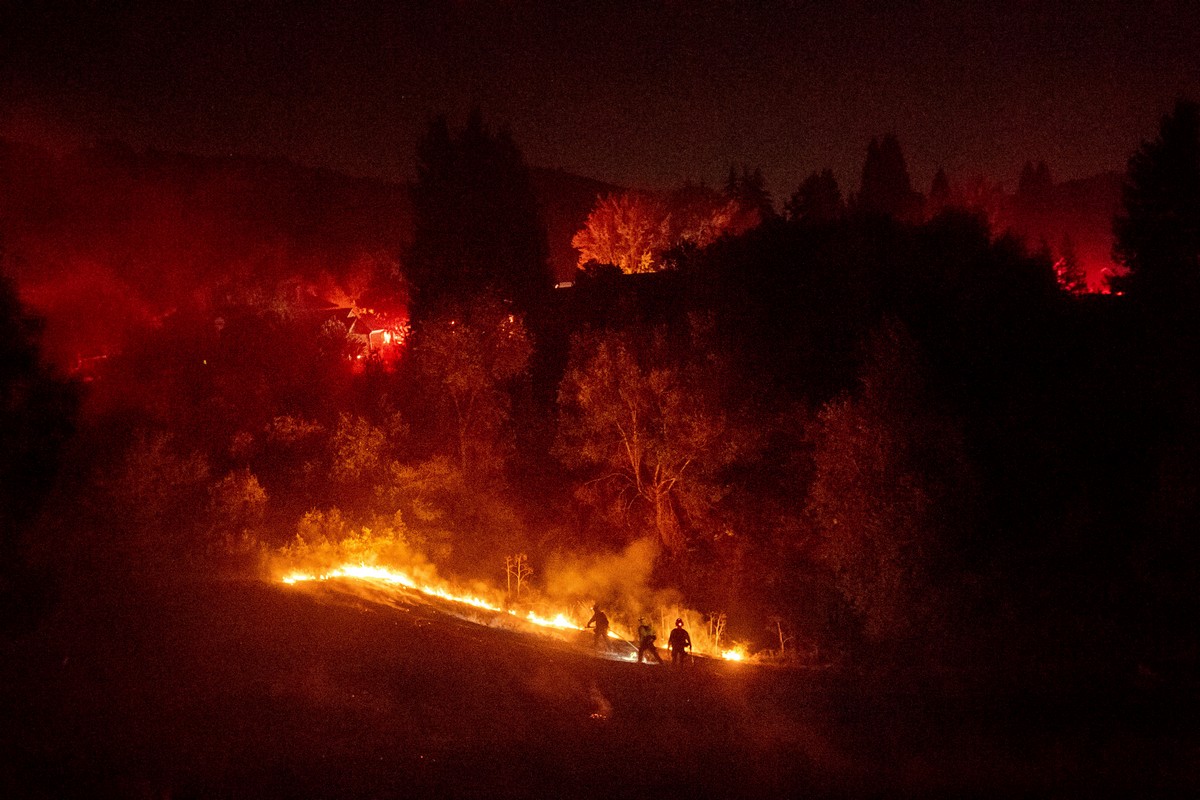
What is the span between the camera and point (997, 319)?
2166 centimetres

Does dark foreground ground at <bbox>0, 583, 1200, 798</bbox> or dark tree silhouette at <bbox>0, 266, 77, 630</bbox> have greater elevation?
dark tree silhouette at <bbox>0, 266, 77, 630</bbox>

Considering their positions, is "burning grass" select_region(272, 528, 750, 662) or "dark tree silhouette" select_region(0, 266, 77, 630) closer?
"dark tree silhouette" select_region(0, 266, 77, 630)

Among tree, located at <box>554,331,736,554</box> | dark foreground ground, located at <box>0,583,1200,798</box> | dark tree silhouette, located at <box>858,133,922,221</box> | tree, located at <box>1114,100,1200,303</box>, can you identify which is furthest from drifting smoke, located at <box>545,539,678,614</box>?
dark tree silhouette, located at <box>858,133,922,221</box>

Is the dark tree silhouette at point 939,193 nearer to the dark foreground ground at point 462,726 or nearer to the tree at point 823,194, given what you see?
the tree at point 823,194

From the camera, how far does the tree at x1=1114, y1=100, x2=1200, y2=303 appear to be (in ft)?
112

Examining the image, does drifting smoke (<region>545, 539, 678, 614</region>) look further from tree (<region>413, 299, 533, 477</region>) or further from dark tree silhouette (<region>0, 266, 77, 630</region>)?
dark tree silhouette (<region>0, 266, 77, 630</region>)

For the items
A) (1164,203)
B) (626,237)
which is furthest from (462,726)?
(1164,203)

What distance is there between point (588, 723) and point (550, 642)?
5882 mm

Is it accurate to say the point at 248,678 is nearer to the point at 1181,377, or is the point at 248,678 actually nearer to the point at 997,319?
the point at 997,319

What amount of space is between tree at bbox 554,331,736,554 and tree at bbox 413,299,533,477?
2.81 metres

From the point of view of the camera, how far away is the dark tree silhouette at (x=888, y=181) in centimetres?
5641

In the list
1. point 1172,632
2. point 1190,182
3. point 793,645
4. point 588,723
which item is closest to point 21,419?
point 588,723

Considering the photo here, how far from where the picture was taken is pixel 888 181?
5709 centimetres

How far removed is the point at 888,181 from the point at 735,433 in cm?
3801
